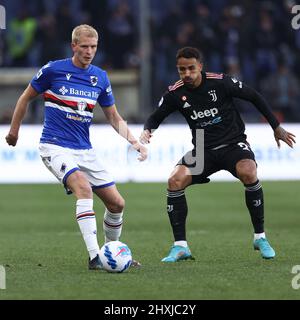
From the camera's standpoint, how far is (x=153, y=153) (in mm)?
20188

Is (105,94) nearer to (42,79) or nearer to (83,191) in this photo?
(42,79)

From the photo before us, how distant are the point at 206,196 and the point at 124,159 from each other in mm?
2232

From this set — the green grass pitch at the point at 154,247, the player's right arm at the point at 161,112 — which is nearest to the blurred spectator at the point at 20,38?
the green grass pitch at the point at 154,247

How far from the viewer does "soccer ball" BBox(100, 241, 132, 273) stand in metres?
8.94

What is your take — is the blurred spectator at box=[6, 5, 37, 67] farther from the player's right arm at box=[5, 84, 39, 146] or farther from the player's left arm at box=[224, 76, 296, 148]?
the player's right arm at box=[5, 84, 39, 146]

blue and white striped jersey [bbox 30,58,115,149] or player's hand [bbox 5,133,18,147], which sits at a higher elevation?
blue and white striped jersey [bbox 30,58,115,149]

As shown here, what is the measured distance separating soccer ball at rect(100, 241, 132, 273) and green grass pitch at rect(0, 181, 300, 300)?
0.09 metres

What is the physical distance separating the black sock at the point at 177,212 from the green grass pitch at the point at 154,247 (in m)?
0.36

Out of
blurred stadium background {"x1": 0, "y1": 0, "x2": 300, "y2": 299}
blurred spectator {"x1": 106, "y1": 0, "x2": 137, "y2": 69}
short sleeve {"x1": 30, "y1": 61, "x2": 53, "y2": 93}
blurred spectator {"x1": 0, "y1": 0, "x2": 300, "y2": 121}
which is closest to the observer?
blurred stadium background {"x1": 0, "y1": 0, "x2": 300, "y2": 299}

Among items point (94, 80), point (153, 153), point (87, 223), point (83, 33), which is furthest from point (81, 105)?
point (153, 153)

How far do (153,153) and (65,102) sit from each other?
423 inches

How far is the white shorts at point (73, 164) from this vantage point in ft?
30.5

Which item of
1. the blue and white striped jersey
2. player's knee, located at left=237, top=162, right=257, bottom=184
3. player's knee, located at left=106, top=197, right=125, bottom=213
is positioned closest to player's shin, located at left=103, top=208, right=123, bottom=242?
player's knee, located at left=106, top=197, right=125, bottom=213
